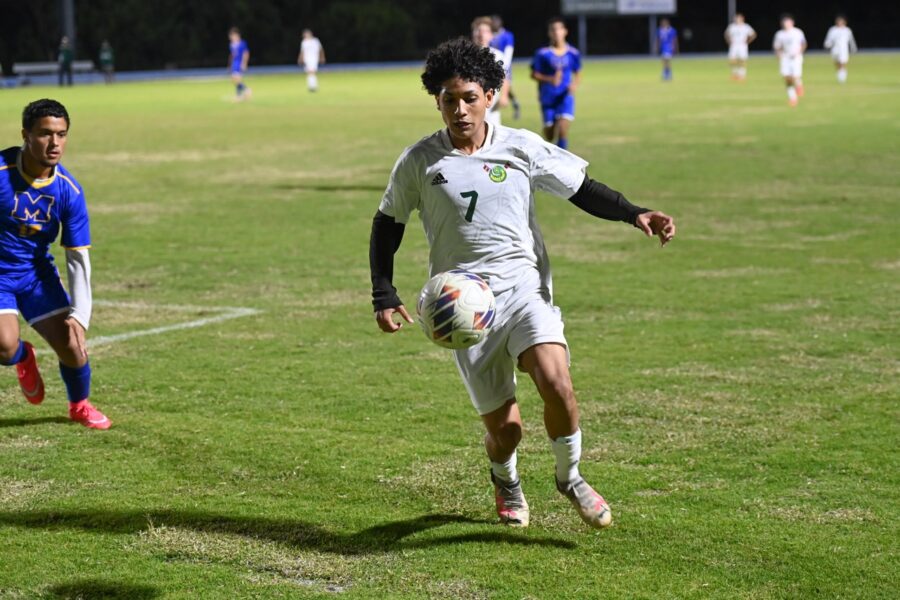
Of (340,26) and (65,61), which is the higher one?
(340,26)

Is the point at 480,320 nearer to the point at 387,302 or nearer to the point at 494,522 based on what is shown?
the point at 387,302

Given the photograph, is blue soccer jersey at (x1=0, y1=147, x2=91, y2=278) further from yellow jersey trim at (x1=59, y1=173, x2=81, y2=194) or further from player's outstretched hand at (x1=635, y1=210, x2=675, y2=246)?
player's outstretched hand at (x1=635, y1=210, x2=675, y2=246)

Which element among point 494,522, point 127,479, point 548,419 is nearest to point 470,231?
point 548,419

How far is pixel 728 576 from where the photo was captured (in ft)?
16.0

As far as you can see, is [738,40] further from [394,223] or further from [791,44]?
[394,223]

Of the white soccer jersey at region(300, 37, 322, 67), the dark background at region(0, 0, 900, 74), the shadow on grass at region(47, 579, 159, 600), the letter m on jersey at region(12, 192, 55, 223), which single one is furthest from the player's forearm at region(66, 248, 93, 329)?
the dark background at region(0, 0, 900, 74)

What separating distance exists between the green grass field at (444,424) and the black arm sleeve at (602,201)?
4.06 ft

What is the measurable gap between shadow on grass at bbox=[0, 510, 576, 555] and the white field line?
3751mm

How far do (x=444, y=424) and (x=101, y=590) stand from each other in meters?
2.66

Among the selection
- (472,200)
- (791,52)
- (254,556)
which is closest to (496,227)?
(472,200)

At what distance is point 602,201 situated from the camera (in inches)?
217

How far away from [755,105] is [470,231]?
30388mm

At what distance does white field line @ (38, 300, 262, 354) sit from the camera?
949 cm

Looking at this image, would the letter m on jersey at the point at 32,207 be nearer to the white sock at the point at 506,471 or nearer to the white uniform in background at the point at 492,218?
the white uniform in background at the point at 492,218
